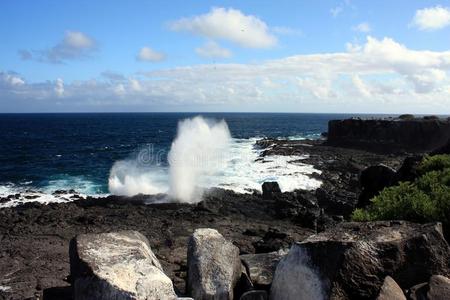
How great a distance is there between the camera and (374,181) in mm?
20297

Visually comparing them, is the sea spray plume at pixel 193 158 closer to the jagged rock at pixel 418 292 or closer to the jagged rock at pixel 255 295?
the jagged rock at pixel 255 295

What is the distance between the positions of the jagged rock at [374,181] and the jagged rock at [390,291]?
12006 millimetres

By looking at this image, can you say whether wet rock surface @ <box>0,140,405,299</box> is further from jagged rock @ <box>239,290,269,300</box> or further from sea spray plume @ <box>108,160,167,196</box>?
sea spray plume @ <box>108,160,167,196</box>

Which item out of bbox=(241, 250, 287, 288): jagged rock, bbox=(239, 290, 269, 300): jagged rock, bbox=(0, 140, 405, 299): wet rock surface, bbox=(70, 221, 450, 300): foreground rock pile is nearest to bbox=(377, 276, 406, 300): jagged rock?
bbox=(70, 221, 450, 300): foreground rock pile

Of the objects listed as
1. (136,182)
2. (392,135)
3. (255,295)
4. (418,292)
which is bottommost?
(136,182)

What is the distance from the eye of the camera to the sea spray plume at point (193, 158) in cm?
3009

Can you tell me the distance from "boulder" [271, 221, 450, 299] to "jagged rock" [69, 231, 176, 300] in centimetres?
213

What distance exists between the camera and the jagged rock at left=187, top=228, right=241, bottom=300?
29.3 feet

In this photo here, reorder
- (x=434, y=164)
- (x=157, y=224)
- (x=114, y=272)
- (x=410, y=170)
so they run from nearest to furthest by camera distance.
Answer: (x=114, y=272) < (x=434, y=164) < (x=410, y=170) < (x=157, y=224)

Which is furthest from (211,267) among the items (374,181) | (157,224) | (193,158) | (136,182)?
(193,158)

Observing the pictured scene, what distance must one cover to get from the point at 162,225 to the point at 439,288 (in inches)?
588

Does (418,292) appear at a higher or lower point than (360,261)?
lower

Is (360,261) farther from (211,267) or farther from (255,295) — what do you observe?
(211,267)

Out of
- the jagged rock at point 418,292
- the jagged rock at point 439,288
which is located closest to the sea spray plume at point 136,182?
the jagged rock at point 418,292
